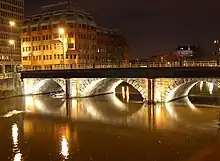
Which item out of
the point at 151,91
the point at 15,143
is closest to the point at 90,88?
the point at 151,91

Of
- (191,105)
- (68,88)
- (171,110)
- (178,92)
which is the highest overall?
(68,88)

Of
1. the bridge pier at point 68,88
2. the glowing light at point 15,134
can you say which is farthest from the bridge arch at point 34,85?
the glowing light at point 15,134

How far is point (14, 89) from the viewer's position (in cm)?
7119

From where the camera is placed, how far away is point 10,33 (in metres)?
109

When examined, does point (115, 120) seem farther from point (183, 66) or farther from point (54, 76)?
point (54, 76)

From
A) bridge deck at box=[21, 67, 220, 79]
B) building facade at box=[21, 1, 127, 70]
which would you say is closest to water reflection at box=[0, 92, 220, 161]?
bridge deck at box=[21, 67, 220, 79]

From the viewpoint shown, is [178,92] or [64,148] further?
[178,92]

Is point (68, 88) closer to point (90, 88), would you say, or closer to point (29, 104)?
point (90, 88)

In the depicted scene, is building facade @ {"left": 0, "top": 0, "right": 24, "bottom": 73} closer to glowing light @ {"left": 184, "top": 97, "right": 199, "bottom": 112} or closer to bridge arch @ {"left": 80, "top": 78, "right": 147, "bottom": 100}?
bridge arch @ {"left": 80, "top": 78, "right": 147, "bottom": 100}

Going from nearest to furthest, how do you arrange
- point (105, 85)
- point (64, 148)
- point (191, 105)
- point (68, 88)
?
1. point (64, 148)
2. point (191, 105)
3. point (68, 88)
4. point (105, 85)

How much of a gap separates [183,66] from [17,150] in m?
30.3

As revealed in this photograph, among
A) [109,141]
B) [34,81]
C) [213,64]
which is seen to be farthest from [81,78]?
[109,141]

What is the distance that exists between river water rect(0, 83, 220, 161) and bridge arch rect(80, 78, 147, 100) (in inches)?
141

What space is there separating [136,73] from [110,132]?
67.6 feet
